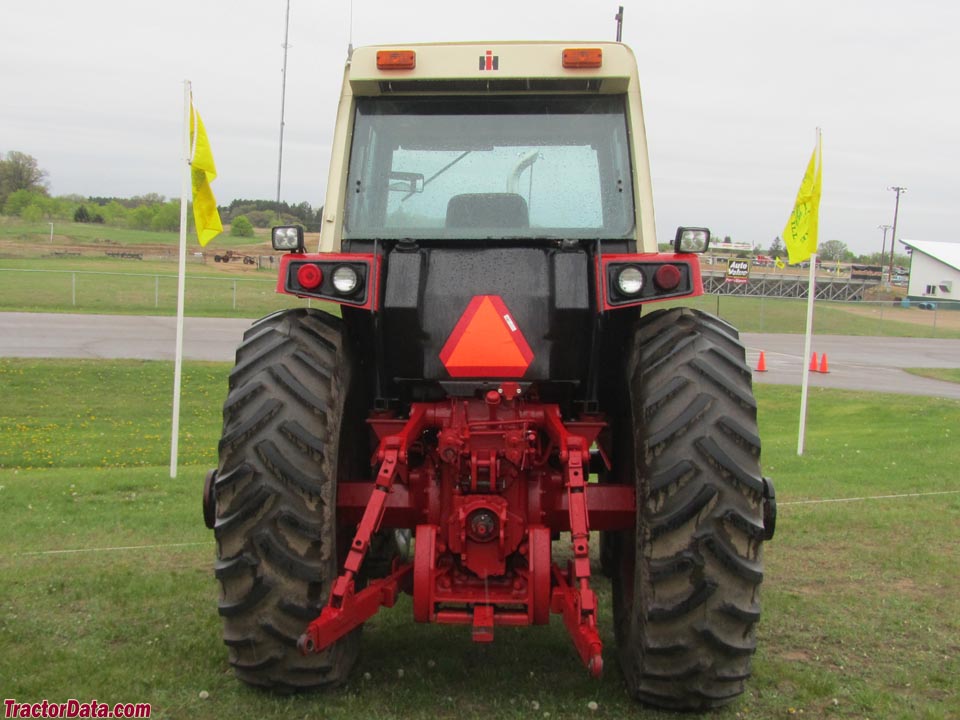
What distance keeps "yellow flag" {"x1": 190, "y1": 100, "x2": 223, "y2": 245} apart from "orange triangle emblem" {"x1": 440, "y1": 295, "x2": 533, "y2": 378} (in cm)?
664

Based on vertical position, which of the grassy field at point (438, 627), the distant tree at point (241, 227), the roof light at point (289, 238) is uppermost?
the distant tree at point (241, 227)

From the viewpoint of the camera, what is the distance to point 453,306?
4844mm

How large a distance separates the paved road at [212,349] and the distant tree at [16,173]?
41.6 metres

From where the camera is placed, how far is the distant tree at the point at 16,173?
2606 inches

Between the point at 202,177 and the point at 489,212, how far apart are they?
626 centimetres

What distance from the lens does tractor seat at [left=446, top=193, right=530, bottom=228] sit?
17.3ft

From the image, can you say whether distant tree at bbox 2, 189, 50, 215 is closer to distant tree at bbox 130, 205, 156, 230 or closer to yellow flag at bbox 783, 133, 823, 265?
distant tree at bbox 130, 205, 156, 230

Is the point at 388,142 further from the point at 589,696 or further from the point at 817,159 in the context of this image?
the point at 817,159

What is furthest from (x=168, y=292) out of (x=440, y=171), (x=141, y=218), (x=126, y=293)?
(x=141, y=218)

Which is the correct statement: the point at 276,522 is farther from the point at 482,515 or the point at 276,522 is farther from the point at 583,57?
the point at 583,57

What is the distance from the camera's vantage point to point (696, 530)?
430cm

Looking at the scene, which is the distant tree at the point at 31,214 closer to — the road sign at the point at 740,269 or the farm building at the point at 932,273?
the road sign at the point at 740,269

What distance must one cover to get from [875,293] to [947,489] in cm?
5291

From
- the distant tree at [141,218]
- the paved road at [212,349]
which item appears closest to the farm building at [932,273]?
the paved road at [212,349]
